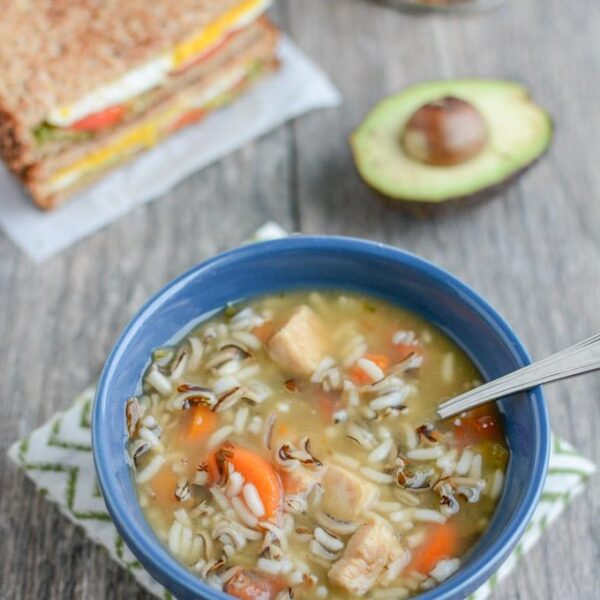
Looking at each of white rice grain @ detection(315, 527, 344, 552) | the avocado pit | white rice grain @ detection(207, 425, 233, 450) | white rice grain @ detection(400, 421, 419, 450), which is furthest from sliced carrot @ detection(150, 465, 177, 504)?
the avocado pit

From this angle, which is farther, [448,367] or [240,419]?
[448,367]

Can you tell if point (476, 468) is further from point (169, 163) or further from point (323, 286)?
point (169, 163)

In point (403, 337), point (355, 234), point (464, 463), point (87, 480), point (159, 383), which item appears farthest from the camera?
point (355, 234)

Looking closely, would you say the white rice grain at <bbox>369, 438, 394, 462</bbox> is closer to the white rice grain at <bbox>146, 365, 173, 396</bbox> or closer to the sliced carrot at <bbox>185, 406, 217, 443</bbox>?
the sliced carrot at <bbox>185, 406, 217, 443</bbox>

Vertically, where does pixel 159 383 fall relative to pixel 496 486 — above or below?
above

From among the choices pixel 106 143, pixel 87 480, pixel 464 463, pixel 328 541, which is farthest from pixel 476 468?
pixel 106 143

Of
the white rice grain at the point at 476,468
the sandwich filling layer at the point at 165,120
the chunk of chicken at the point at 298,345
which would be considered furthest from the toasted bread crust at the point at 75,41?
the white rice grain at the point at 476,468

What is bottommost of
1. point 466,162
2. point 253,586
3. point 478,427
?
point 253,586

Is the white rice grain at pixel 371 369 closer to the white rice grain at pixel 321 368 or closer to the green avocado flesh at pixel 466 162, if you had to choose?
the white rice grain at pixel 321 368
